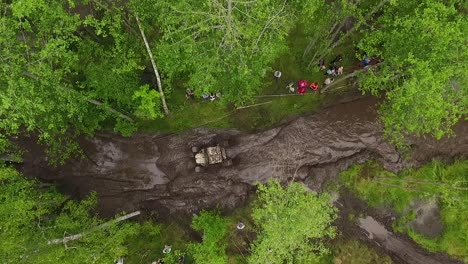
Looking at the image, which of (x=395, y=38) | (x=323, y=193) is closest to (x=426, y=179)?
(x=323, y=193)

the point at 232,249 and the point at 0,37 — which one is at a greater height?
the point at 0,37

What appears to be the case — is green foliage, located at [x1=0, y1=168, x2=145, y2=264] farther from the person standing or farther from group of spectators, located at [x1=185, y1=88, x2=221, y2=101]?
the person standing

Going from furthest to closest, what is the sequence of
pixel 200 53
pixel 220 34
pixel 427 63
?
pixel 200 53, pixel 220 34, pixel 427 63

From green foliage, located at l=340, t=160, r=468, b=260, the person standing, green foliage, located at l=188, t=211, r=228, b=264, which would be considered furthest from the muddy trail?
the person standing

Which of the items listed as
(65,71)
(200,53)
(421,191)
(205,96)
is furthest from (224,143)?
(421,191)

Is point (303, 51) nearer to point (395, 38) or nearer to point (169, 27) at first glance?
point (395, 38)

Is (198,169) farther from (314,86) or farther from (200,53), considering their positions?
(314,86)

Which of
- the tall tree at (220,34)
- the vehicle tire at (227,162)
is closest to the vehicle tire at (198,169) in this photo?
the vehicle tire at (227,162)
